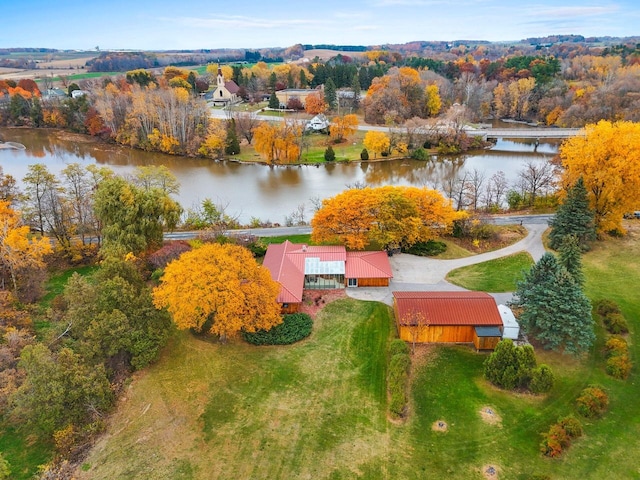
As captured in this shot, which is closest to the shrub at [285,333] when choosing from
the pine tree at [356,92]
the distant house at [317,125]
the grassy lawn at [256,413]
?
the grassy lawn at [256,413]

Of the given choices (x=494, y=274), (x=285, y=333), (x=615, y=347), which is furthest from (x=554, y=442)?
(x=494, y=274)

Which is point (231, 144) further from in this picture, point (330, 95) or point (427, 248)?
point (427, 248)

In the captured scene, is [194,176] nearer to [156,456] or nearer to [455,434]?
[156,456]

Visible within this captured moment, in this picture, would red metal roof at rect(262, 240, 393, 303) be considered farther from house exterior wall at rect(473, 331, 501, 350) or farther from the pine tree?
the pine tree

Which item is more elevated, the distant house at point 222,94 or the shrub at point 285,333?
the distant house at point 222,94

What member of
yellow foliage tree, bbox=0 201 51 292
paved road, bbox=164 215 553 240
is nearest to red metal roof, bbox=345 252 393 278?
paved road, bbox=164 215 553 240

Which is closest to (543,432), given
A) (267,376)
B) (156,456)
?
(267,376)

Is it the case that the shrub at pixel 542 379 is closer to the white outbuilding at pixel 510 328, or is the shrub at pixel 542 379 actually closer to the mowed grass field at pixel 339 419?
the mowed grass field at pixel 339 419
